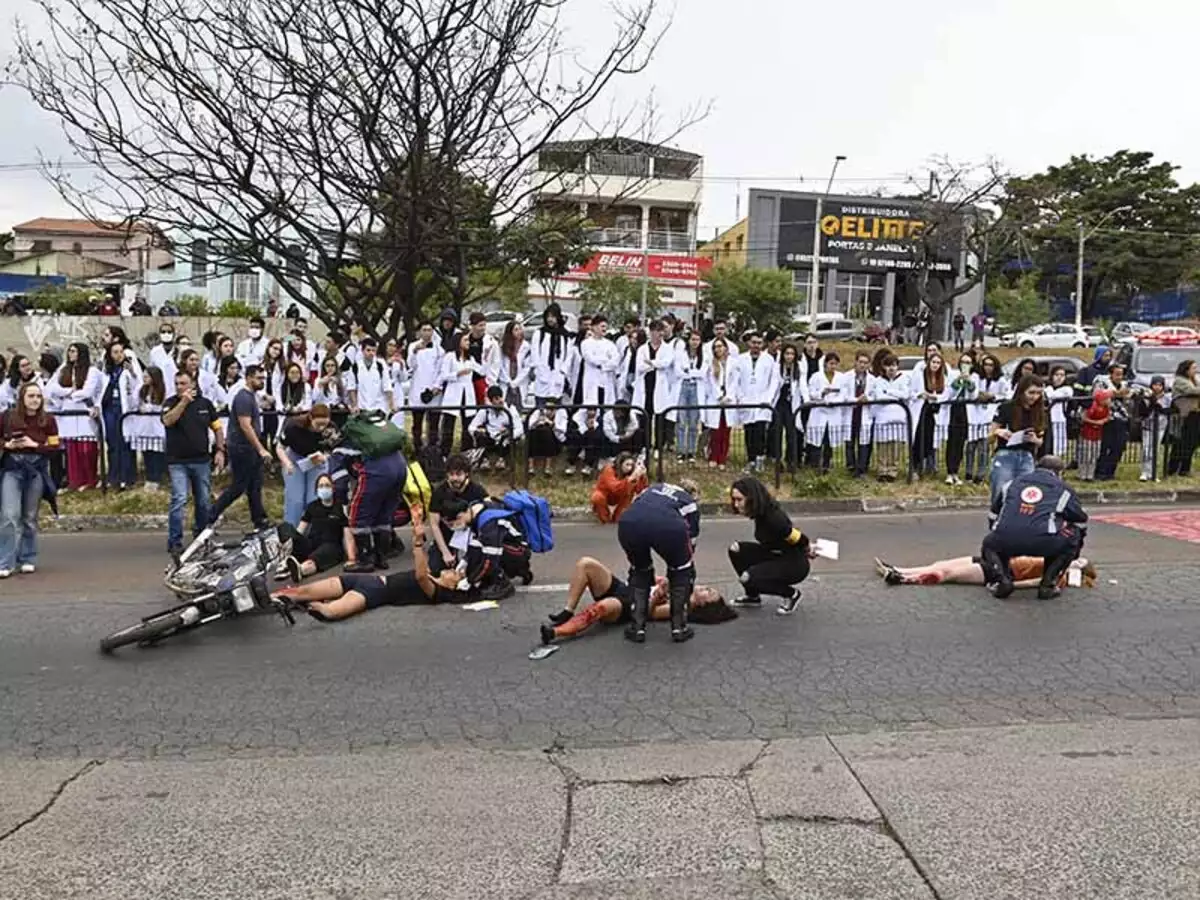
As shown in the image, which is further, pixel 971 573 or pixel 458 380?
pixel 458 380

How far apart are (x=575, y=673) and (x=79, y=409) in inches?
338

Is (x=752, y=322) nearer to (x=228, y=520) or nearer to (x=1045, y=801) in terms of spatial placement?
(x=228, y=520)

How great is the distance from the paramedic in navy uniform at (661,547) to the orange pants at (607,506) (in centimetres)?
402

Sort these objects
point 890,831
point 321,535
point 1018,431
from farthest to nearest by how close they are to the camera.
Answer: point 1018,431
point 321,535
point 890,831

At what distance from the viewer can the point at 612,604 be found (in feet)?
23.5

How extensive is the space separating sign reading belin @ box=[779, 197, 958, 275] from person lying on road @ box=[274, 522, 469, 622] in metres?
50.0

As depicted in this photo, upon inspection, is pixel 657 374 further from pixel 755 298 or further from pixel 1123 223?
pixel 1123 223

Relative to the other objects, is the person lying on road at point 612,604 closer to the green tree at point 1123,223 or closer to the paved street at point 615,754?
the paved street at point 615,754

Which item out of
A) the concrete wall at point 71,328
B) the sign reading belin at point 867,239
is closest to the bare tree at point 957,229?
the sign reading belin at point 867,239

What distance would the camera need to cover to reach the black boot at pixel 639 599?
6957 mm

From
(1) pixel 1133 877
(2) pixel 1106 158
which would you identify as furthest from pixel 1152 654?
(2) pixel 1106 158

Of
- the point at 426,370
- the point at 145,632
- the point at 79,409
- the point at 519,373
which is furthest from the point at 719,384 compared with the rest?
the point at 145,632

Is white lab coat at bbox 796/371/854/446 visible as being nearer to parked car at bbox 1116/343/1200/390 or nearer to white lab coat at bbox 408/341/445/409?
white lab coat at bbox 408/341/445/409

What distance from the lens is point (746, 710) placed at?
223 inches
